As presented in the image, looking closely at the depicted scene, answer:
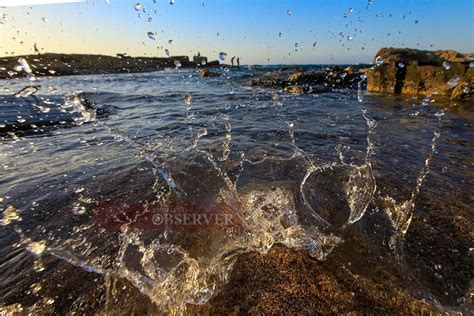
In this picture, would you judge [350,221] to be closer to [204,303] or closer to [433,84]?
[204,303]

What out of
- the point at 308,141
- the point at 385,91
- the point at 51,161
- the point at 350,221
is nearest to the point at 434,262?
the point at 350,221

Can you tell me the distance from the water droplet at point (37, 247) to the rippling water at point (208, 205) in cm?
1

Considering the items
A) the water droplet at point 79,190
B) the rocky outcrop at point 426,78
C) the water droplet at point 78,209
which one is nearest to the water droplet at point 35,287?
the water droplet at point 78,209

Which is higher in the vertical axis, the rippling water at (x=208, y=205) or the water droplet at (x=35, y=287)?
the water droplet at (x=35, y=287)

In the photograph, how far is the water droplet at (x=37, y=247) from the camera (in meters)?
2.32

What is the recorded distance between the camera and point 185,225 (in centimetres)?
269

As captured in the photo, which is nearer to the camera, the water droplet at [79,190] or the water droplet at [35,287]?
the water droplet at [35,287]

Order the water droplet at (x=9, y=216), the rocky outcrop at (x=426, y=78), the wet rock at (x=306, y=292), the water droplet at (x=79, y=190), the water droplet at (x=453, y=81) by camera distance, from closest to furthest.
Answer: the wet rock at (x=306, y=292)
the water droplet at (x=9, y=216)
the water droplet at (x=79, y=190)
the rocky outcrop at (x=426, y=78)
the water droplet at (x=453, y=81)

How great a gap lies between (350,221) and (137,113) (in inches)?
312

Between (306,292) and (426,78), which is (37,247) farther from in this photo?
(426,78)

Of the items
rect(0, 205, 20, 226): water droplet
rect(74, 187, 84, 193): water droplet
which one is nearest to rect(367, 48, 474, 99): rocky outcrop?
rect(74, 187, 84, 193): water droplet

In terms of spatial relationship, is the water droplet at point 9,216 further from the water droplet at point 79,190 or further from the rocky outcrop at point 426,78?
the rocky outcrop at point 426,78

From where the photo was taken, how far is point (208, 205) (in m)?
3.05

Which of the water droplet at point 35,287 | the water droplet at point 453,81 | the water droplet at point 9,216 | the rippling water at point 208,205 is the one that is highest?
the water droplet at point 453,81
